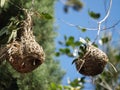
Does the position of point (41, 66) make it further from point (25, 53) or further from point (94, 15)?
point (25, 53)

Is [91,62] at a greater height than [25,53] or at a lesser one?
lesser

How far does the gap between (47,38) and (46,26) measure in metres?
0.12

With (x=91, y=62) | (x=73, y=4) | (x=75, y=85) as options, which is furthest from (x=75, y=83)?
(x=73, y=4)

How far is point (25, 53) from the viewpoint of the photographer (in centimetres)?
246

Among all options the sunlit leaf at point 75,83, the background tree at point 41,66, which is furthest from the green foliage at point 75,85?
the background tree at point 41,66

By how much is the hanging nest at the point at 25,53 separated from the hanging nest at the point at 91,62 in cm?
25

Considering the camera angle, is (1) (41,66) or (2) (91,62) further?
(1) (41,66)

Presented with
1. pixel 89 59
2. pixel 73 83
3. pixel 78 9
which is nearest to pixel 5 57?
pixel 89 59

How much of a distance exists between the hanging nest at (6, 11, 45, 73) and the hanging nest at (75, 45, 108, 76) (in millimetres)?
245

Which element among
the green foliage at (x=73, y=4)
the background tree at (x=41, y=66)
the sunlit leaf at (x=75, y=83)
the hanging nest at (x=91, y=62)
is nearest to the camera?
the hanging nest at (x=91, y=62)

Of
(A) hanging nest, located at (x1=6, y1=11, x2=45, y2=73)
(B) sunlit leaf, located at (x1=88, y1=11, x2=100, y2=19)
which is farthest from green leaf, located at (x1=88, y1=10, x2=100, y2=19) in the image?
(A) hanging nest, located at (x1=6, y1=11, x2=45, y2=73)

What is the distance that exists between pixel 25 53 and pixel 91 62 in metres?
0.40

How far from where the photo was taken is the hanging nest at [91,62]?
2.61 metres

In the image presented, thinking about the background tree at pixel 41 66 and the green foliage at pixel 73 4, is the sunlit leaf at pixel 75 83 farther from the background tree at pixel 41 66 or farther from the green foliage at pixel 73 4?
the green foliage at pixel 73 4
